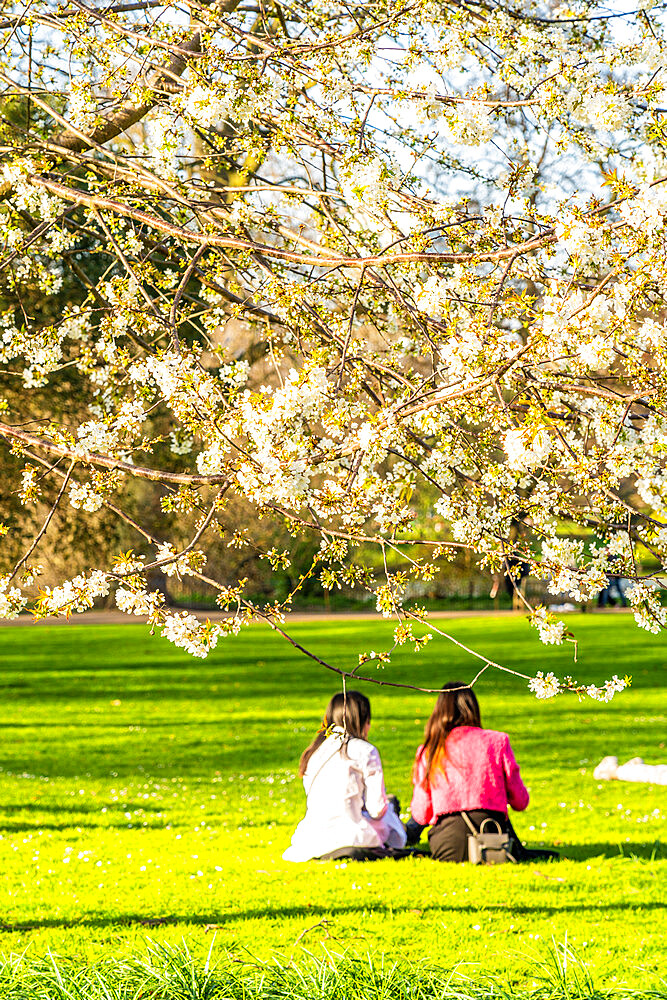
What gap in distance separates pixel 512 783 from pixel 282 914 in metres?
1.84

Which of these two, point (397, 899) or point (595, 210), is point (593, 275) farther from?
point (397, 899)

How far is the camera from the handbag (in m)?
6.96

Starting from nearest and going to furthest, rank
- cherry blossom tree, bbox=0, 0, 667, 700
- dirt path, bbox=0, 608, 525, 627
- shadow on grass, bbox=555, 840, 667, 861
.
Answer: cherry blossom tree, bbox=0, 0, 667, 700, shadow on grass, bbox=555, 840, 667, 861, dirt path, bbox=0, 608, 525, 627

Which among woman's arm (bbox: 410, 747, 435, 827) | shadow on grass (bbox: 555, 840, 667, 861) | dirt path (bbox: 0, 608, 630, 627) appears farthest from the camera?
dirt path (bbox: 0, 608, 630, 627)

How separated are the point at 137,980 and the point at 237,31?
3390mm

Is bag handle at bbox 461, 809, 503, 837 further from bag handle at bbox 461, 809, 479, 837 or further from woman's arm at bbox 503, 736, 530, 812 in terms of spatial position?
woman's arm at bbox 503, 736, 530, 812

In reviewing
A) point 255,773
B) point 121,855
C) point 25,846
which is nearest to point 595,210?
point 121,855

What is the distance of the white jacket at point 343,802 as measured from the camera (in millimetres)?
7055

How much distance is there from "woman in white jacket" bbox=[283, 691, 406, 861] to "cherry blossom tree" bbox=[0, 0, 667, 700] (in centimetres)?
308

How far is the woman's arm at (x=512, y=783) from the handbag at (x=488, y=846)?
7.5 inches

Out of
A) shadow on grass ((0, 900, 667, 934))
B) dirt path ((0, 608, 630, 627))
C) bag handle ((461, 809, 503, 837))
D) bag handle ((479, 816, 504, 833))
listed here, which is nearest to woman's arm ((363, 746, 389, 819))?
bag handle ((461, 809, 503, 837))

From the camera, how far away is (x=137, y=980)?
4.08 metres

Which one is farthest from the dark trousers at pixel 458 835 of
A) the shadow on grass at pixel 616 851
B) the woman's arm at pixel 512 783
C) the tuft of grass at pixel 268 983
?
the tuft of grass at pixel 268 983

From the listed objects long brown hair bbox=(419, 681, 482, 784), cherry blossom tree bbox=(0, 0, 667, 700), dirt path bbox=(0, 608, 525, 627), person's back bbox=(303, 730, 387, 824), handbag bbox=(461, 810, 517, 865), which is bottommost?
handbag bbox=(461, 810, 517, 865)
